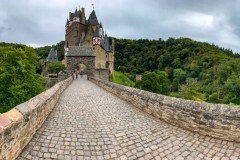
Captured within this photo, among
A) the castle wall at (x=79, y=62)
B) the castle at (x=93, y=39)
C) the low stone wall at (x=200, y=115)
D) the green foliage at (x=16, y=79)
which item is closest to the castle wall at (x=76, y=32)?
the castle at (x=93, y=39)

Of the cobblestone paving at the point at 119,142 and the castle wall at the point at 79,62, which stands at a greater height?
the castle wall at the point at 79,62

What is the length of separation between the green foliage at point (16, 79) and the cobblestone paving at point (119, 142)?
18336mm

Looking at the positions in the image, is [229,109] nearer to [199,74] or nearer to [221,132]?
[221,132]

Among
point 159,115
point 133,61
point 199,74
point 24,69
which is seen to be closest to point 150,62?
point 133,61

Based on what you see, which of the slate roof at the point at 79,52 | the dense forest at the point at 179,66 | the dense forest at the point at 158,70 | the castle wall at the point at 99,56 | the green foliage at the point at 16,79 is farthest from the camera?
the castle wall at the point at 99,56

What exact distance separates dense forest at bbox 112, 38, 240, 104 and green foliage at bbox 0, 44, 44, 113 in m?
26.3

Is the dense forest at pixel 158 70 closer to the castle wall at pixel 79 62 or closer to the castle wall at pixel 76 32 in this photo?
the castle wall at pixel 79 62

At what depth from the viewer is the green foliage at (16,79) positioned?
23.7 metres

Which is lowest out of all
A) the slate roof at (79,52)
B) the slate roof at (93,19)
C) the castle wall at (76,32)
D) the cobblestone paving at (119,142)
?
the cobblestone paving at (119,142)

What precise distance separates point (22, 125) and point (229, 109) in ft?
16.2

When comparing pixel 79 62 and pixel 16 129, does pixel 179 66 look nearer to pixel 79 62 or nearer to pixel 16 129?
pixel 79 62

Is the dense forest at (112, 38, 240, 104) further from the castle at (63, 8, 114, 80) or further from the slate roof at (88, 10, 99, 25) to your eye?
the slate roof at (88, 10, 99, 25)

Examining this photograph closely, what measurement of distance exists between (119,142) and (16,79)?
901 inches

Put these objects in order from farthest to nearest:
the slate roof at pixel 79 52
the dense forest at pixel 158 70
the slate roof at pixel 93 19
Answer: the slate roof at pixel 93 19 < the slate roof at pixel 79 52 < the dense forest at pixel 158 70
